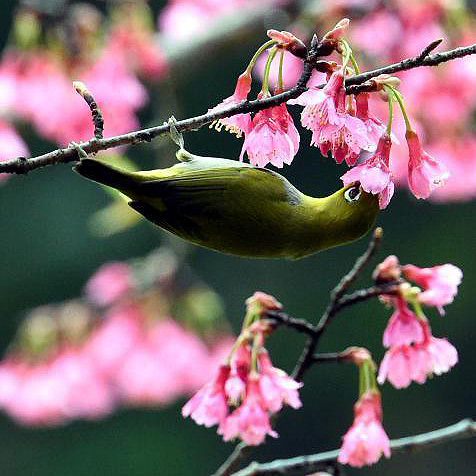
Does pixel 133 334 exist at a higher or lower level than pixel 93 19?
lower

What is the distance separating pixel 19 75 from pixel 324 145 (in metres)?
1.82

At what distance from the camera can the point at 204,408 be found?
0.95 meters

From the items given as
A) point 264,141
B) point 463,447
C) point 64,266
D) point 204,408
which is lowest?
point 204,408

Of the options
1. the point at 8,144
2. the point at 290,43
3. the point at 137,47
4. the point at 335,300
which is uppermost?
the point at 137,47

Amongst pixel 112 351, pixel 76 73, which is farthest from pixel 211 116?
pixel 112 351

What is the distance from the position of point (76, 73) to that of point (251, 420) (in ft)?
5.13

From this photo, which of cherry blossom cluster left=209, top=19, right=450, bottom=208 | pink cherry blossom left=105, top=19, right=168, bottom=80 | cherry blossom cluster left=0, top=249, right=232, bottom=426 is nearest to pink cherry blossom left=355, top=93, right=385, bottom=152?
cherry blossom cluster left=209, top=19, right=450, bottom=208

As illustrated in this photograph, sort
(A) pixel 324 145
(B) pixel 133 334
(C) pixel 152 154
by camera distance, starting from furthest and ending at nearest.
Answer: (C) pixel 152 154
(B) pixel 133 334
(A) pixel 324 145

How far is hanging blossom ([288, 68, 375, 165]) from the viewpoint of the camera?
0.76 meters

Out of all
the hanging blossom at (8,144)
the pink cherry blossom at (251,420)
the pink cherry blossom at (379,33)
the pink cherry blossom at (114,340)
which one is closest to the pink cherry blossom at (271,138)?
the pink cherry blossom at (251,420)

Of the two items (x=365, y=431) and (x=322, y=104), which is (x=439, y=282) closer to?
(x=365, y=431)

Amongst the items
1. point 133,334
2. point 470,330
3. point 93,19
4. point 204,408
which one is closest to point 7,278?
point 470,330

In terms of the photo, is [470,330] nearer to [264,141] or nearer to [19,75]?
[19,75]

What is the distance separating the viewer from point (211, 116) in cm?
75
